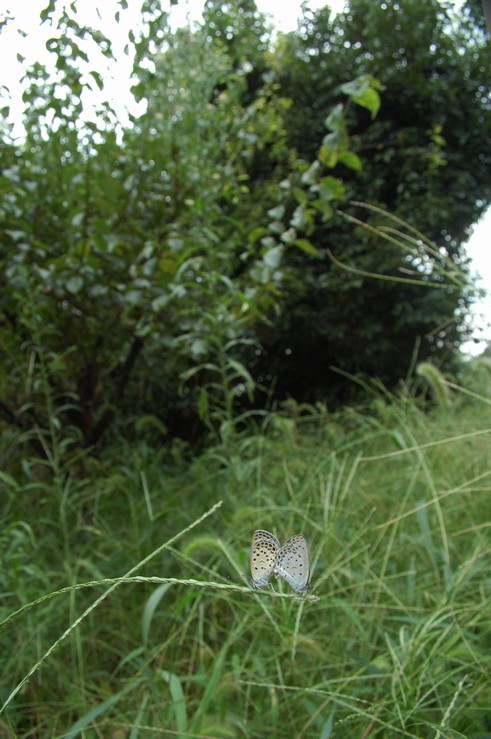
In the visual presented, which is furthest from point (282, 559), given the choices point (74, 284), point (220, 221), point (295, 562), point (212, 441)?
point (212, 441)

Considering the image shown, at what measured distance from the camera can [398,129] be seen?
196 inches

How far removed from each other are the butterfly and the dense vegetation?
0.07ft

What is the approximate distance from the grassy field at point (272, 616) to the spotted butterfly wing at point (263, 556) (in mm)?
304

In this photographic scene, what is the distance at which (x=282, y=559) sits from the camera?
1.32ft

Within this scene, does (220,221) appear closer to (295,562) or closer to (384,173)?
(384,173)

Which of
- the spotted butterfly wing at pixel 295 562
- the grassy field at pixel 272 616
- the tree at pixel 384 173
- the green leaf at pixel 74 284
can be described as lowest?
the grassy field at pixel 272 616

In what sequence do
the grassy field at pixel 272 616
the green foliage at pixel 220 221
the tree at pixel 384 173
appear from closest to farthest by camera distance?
the grassy field at pixel 272 616 < the green foliage at pixel 220 221 < the tree at pixel 384 173

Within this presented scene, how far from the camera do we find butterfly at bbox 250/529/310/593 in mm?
392

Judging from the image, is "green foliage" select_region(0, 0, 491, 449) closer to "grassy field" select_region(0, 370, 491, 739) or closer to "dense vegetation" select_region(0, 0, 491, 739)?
"dense vegetation" select_region(0, 0, 491, 739)

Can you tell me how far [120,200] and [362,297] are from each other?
2861 millimetres

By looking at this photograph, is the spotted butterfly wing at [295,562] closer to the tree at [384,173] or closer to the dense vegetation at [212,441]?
the dense vegetation at [212,441]

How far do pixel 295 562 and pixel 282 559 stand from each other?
0.01 metres

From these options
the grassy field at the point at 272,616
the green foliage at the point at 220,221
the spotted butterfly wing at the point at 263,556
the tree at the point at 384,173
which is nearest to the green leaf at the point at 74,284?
the green foliage at the point at 220,221

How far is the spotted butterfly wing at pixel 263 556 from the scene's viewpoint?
0.39 metres
